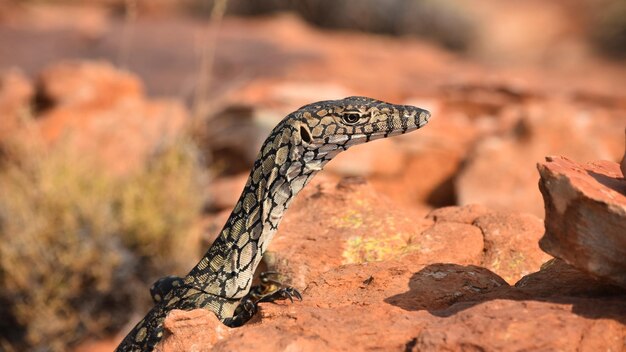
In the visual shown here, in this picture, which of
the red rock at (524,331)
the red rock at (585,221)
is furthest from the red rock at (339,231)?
the red rock at (585,221)

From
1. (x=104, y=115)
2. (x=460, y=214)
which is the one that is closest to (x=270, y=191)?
(x=460, y=214)

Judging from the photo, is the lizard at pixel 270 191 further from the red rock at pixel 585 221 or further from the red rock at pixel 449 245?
the red rock at pixel 585 221

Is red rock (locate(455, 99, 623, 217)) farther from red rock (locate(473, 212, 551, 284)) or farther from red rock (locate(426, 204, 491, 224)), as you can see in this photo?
red rock (locate(473, 212, 551, 284))

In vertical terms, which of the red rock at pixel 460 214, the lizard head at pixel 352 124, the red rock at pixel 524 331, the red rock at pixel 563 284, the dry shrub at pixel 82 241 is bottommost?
the red rock at pixel 524 331

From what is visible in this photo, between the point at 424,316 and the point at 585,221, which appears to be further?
the point at 424,316

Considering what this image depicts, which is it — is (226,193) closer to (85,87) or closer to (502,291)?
(85,87)
